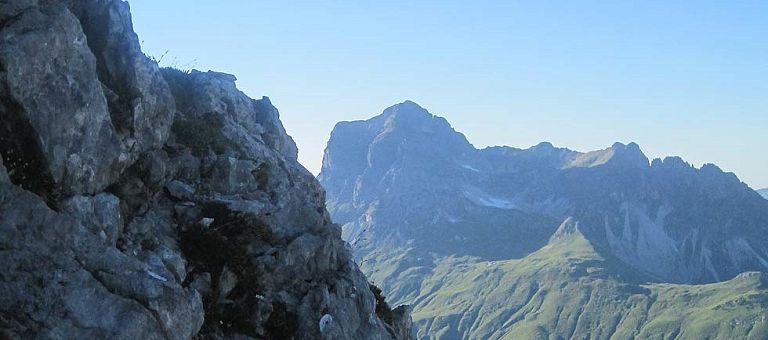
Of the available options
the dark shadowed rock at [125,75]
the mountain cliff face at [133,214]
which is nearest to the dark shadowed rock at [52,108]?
the mountain cliff face at [133,214]

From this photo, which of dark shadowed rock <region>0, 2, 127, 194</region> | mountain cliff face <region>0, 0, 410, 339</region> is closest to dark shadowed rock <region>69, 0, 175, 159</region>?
mountain cliff face <region>0, 0, 410, 339</region>

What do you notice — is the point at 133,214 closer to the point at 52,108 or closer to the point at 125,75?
the point at 52,108

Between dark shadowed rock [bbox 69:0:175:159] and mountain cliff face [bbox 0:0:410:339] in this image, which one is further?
dark shadowed rock [bbox 69:0:175:159]

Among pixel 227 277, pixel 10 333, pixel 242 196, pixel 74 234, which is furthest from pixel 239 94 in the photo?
pixel 10 333

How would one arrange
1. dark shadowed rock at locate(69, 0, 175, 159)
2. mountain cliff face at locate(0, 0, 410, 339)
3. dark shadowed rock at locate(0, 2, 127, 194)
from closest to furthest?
mountain cliff face at locate(0, 0, 410, 339), dark shadowed rock at locate(0, 2, 127, 194), dark shadowed rock at locate(69, 0, 175, 159)

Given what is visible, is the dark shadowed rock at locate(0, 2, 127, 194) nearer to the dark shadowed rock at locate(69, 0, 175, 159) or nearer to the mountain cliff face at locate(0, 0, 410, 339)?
the mountain cliff face at locate(0, 0, 410, 339)

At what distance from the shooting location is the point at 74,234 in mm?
20922

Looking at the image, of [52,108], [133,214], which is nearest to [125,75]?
[52,108]

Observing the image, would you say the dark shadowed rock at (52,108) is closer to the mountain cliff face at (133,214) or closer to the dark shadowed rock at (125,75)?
the mountain cliff face at (133,214)

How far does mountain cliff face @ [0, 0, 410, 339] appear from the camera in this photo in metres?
19.7

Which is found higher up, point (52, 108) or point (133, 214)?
point (52, 108)

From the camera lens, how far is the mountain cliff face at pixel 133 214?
1966 cm

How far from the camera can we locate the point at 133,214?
25875 mm

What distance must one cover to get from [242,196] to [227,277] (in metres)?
5.91
